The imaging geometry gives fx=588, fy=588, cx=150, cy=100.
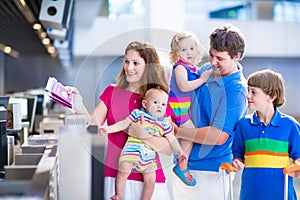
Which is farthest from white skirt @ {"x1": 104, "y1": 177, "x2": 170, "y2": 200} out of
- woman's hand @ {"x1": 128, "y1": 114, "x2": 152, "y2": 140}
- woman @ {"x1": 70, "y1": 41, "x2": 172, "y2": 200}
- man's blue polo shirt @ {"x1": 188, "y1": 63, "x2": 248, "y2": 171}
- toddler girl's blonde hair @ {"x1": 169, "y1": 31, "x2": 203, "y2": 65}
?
toddler girl's blonde hair @ {"x1": 169, "y1": 31, "x2": 203, "y2": 65}

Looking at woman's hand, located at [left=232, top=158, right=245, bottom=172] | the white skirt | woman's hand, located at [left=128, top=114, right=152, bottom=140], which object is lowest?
the white skirt

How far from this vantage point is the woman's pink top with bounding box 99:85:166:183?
7.61 ft

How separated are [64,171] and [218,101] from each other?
1042 millimetres

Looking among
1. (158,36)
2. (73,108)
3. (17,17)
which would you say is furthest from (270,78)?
(17,17)

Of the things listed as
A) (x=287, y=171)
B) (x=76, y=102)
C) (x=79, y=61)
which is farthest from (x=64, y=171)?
(x=79, y=61)

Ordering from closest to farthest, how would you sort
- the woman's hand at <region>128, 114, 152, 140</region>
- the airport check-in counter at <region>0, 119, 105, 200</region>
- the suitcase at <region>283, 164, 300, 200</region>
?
the airport check-in counter at <region>0, 119, 105, 200</region>, the woman's hand at <region>128, 114, 152, 140</region>, the suitcase at <region>283, 164, 300, 200</region>

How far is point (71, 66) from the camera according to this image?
746 inches

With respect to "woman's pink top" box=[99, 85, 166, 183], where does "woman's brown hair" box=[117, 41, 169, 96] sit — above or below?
above

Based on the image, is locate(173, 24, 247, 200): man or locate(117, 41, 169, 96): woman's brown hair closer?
locate(117, 41, 169, 96): woman's brown hair

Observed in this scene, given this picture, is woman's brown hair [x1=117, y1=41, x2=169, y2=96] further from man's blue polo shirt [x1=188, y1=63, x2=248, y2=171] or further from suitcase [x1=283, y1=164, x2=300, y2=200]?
suitcase [x1=283, y1=164, x2=300, y2=200]

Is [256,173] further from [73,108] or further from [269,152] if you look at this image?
[73,108]

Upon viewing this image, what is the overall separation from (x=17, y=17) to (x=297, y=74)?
29.4 feet

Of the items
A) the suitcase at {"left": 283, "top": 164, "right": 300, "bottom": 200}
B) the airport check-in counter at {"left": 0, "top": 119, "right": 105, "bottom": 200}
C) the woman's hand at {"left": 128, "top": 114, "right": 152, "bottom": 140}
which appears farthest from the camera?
the suitcase at {"left": 283, "top": 164, "right": 300, "bottom": 200}

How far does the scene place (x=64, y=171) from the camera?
3186 mm
